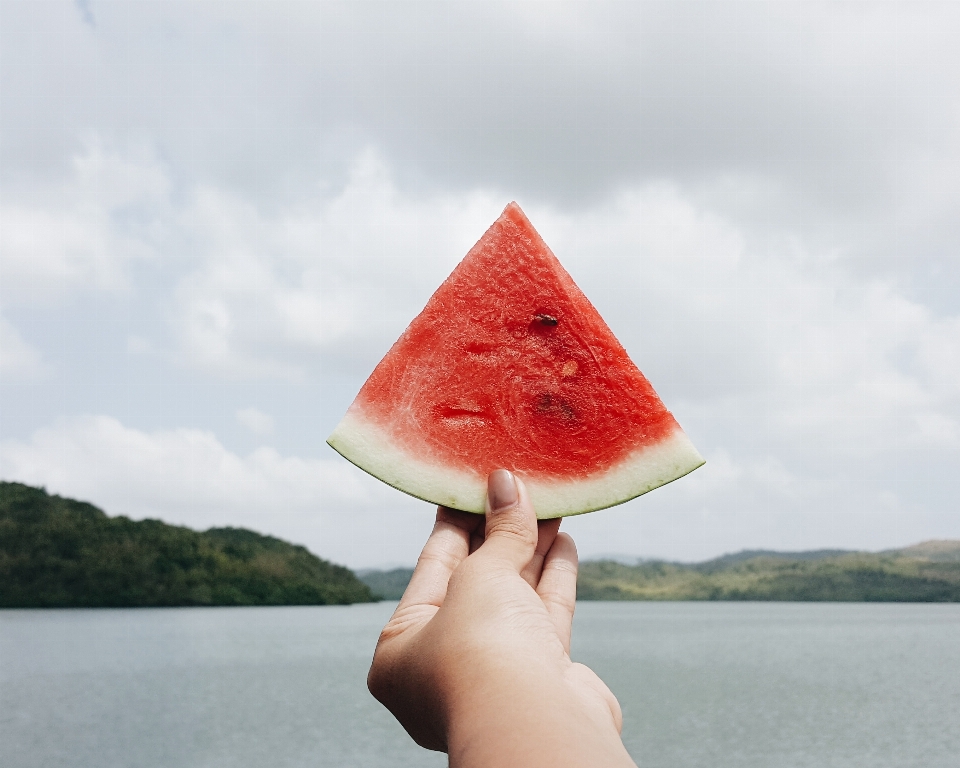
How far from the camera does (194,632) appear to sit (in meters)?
94.0

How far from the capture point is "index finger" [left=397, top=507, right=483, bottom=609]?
2.86 metres

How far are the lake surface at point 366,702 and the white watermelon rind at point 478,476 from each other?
1133 inches

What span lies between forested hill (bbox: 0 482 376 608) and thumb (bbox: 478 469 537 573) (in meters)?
116

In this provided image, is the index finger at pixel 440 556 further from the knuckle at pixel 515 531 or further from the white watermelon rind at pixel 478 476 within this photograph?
the knuckle at pixel 515 531

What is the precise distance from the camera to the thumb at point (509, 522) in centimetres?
276

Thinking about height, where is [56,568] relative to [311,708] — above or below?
above

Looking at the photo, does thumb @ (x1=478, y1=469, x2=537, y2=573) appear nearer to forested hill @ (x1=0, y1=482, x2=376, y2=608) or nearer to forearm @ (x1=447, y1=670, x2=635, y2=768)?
forearm @ (x1=447, y1=670, x2=635, y2=768)

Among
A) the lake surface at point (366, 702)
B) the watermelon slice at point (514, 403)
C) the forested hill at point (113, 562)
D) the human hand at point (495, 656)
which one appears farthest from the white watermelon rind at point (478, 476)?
the forested hill at point (113, 562)

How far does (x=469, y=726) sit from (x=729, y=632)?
10496 centimetres

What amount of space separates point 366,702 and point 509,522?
1778 inches

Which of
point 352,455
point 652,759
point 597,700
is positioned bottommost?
point 652,759

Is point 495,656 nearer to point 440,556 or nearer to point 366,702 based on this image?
point 440,556

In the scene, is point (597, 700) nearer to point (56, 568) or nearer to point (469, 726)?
point (469, 726)

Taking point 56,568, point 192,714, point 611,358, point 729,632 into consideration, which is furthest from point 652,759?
point 56,568
